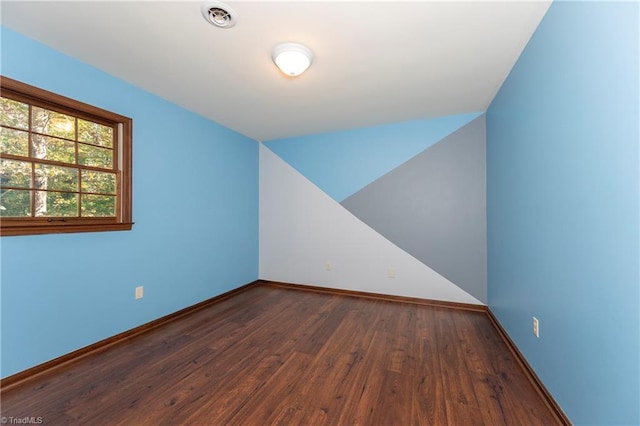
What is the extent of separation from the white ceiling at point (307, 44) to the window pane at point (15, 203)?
1.10 meters

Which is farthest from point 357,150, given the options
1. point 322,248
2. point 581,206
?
point 581,206

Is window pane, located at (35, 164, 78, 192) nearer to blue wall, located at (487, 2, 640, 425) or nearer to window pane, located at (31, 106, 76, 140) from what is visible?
window pane, located at (31, 106, 76, 140)

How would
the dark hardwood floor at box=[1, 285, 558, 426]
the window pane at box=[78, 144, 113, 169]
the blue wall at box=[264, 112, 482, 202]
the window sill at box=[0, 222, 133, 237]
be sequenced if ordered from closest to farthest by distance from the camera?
the dark hardwood floor at box=[1, 285, 558, 426]
the window sill at box=[0, 222, 133, 237]
the window pane at box=[78, 144, 113, 169]
the blue wall at box=[264, 112, 482, 202]

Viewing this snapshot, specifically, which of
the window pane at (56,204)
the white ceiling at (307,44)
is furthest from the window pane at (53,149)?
the white ceiling at (307,44)

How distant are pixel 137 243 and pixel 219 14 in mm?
2114

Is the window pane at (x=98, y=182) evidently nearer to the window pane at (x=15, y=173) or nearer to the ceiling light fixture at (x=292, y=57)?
the window pane at (x=15, y=173)

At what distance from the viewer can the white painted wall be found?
3.37 meters

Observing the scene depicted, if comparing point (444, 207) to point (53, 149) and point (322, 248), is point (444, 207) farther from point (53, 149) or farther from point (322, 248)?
point (53, 149)

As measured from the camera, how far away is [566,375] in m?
1.38

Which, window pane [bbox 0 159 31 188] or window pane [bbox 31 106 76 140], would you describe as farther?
window pane [bbox 31 106 76 140]

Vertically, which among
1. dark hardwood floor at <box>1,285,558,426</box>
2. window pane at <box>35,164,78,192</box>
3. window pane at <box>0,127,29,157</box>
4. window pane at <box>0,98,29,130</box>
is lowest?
dark hardwood floor at <box>1,285,558,426</box>

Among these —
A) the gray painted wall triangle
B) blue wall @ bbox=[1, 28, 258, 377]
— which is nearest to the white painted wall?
the gray painted wall triangle

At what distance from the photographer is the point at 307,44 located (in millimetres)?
1838

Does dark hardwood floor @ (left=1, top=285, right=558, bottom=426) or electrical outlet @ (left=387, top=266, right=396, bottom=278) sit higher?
electrical outlet @ (left=387, top=266, right=396, bottom=278)
